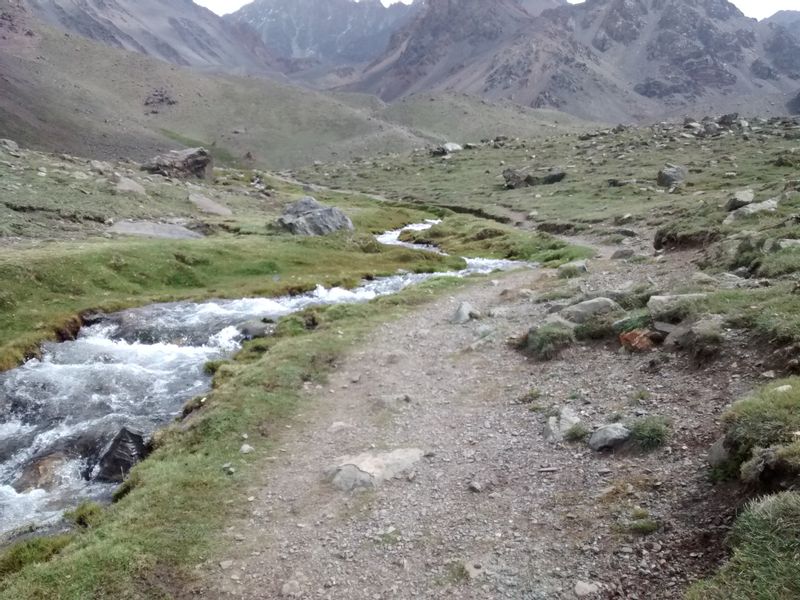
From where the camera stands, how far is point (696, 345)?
1709 cm

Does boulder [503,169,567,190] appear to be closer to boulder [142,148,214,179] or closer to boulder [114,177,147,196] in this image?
boulder [142,148,214,179]

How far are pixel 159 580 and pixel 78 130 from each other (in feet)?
660

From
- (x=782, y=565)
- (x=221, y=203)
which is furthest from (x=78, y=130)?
(x=782, y=565)

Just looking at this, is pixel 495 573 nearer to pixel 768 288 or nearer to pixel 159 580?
pixel 159 580

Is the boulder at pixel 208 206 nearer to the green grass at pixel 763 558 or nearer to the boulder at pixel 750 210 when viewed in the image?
the boulder at pixel 750 210

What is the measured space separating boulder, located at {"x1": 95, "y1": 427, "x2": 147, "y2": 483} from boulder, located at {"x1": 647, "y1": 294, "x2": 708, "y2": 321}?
1852 cm

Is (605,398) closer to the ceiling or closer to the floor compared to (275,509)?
closer to the ceiling

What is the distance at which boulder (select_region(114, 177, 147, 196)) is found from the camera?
66.0 metres

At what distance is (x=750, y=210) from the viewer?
3794 cm

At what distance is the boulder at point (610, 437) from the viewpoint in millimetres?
14070

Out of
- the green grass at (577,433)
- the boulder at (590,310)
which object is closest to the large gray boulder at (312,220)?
the boulder at (590,310)

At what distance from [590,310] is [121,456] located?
729 inches

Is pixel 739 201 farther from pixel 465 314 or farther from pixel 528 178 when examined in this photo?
pixel 528 178

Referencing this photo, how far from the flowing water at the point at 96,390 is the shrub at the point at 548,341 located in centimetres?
1431
